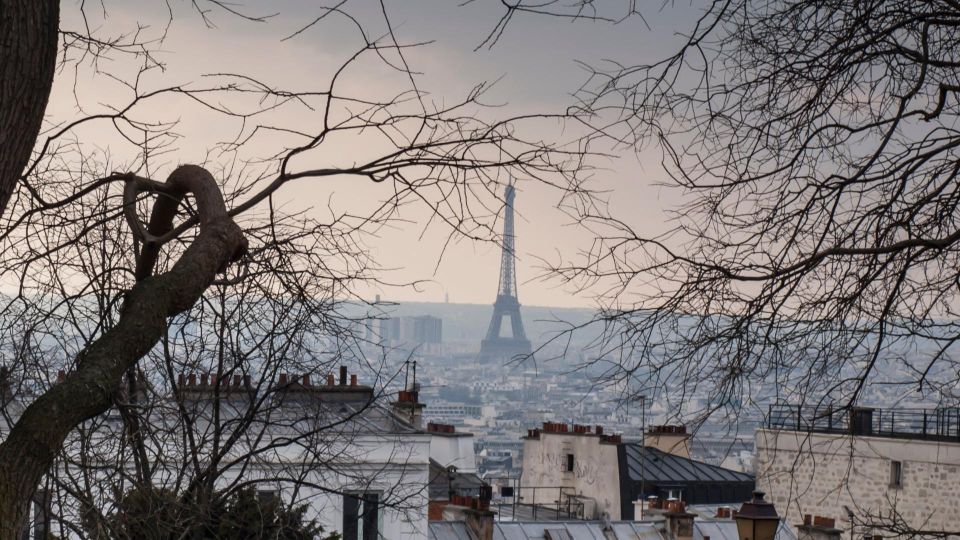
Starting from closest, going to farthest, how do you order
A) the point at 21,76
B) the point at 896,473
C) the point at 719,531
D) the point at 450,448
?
the point at 21,76, the point at 450,448, the point at 719,531, the point at 896,473

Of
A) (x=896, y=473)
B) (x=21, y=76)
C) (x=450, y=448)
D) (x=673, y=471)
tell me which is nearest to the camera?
(x=21, y=76)

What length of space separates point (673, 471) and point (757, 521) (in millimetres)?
27913

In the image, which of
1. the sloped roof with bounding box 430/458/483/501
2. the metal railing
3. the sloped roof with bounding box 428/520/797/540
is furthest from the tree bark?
the metal railing

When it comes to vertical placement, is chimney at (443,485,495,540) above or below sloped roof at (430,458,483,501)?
below

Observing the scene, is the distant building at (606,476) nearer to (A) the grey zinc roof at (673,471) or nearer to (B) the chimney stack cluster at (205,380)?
(A) the grey zinc roof at (673,471)

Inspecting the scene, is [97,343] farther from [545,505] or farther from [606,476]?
[606,476]

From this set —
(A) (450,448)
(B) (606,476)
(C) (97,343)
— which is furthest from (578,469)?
(C) (97,343)

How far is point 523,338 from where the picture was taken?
148 m

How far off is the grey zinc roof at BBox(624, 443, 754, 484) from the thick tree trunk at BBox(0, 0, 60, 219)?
3049cm

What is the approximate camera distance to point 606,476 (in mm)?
35188

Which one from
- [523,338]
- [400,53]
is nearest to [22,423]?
[400,53]

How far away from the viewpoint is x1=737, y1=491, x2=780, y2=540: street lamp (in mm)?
9516

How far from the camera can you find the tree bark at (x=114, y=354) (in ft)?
13.9

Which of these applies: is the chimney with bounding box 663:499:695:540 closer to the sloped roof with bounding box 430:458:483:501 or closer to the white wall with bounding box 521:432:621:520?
the sloped roof with bounding box 430:458:483:501
